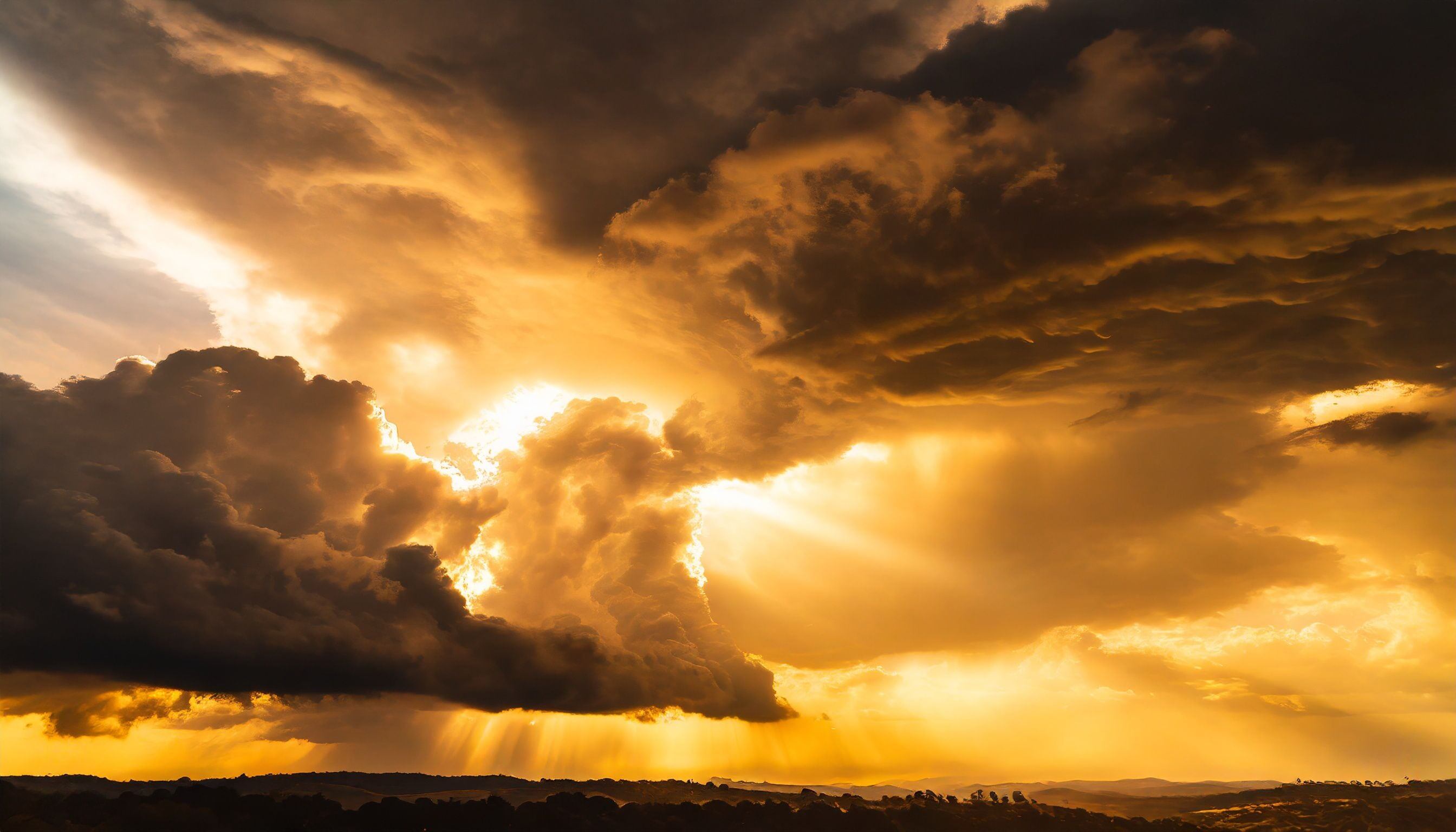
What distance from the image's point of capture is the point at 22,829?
171750mm

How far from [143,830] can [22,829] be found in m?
26.9

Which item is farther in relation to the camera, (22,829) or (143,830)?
(143,830)

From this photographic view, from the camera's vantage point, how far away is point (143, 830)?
194 metres
